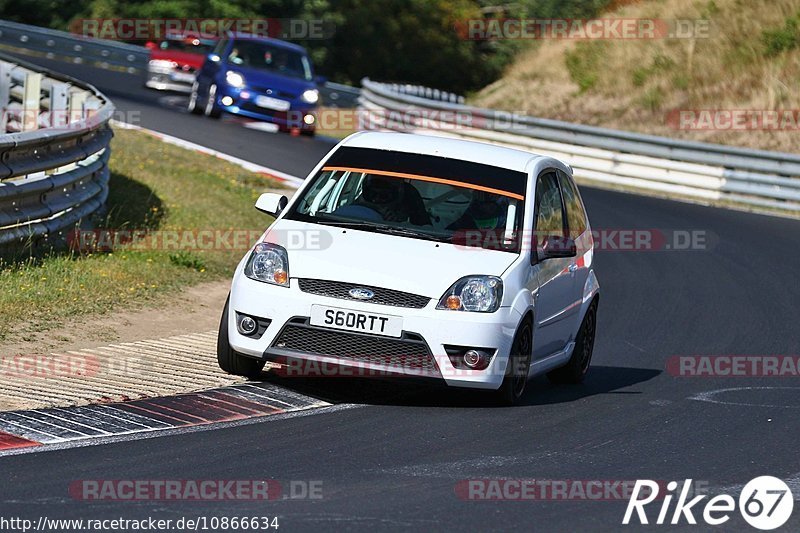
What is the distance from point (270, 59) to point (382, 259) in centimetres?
1906

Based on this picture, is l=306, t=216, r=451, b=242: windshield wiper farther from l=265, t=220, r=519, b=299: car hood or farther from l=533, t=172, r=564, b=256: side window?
l=533, t=172, r=564, b=256: side window

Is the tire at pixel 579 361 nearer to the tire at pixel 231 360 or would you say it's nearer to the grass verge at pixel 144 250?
the tire at pixel 231 360

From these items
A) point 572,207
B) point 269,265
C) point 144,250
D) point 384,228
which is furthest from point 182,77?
point 269,265

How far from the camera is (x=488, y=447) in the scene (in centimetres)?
770

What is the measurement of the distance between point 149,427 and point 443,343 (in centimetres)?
179

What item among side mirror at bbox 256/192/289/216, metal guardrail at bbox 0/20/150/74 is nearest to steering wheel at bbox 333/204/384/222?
side mirror at bbox 256/192/289/216

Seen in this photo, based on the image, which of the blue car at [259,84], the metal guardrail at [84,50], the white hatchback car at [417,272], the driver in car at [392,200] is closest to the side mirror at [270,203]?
the white hatchback car at [417,272]

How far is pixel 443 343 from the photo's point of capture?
328 inches

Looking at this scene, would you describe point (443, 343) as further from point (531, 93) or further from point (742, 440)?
point (531, 93)

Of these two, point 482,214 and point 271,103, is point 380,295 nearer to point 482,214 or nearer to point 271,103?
point 482,214

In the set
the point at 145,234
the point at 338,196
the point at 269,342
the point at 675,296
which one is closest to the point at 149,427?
the point at 269,342

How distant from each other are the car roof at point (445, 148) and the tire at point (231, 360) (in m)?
1.67

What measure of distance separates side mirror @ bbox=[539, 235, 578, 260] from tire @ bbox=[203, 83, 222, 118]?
58.9 ft

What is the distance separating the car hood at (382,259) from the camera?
8.38 m
